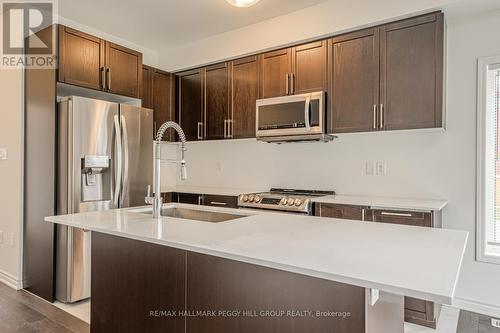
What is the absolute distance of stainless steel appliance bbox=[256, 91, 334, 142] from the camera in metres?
3.11

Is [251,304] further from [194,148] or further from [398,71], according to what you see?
[194,148]

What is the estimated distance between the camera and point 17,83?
10.4ft

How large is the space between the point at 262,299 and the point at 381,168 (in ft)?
7.76

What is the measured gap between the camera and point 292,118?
10.5 feet

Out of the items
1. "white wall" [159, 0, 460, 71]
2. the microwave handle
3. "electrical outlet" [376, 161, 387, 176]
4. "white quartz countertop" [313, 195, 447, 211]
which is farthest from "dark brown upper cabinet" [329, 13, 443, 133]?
"white quartz countertop" [313, 195, 447, 211]

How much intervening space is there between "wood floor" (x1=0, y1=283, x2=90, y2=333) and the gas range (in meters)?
1.69

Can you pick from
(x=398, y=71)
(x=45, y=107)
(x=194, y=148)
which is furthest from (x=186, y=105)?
(x=398, y=71)

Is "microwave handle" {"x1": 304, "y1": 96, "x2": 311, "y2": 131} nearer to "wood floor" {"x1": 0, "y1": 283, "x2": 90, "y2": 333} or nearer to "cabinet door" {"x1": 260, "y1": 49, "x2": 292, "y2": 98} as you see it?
"cabinet door" {"x1": 260, "y1": 49, "x2": 292, "y2": 98}

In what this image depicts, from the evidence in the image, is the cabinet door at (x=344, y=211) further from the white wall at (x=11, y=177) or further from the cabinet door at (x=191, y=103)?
the white wall at (x=11, y=177)

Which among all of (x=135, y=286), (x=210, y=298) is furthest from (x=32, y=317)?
(x=210, y=298)

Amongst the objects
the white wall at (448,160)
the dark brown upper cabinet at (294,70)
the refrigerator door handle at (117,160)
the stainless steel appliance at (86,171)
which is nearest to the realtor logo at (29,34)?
the stainless steel appliance at (86,171)

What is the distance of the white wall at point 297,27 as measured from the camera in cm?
275

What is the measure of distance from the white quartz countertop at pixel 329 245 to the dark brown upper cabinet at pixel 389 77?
1.48 meters

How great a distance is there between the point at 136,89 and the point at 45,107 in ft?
2.96
